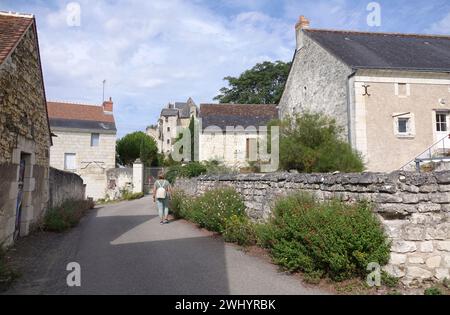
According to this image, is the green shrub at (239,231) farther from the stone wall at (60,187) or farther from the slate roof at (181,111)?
the slate roof at (181,111)

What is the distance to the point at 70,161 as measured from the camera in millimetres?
31359

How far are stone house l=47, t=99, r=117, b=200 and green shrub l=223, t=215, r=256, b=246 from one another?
916 inches

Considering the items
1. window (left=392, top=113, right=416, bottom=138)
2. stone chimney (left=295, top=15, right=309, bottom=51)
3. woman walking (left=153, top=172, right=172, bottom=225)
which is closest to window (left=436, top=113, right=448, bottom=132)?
window (left=392, top=113, right=416, bottom=138)

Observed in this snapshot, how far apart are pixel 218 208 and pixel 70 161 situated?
2623 cm

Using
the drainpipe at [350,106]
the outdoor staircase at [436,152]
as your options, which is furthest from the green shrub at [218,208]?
the outdoor staircase at [436,152]

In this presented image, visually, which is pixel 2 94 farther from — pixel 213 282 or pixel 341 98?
pixel 341 98

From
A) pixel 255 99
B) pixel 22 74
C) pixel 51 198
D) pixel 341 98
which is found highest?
pixel 255 99

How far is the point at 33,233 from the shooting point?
8.48 m

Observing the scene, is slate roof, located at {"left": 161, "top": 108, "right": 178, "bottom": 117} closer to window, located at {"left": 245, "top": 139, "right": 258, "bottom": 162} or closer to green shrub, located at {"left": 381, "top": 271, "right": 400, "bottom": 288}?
window, located at {"left": 245, "top": 139, "right": 258, "bottom": 162}

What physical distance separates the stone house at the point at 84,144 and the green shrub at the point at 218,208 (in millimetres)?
21481

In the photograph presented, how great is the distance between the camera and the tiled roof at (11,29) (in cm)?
616

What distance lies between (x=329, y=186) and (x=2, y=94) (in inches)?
222
